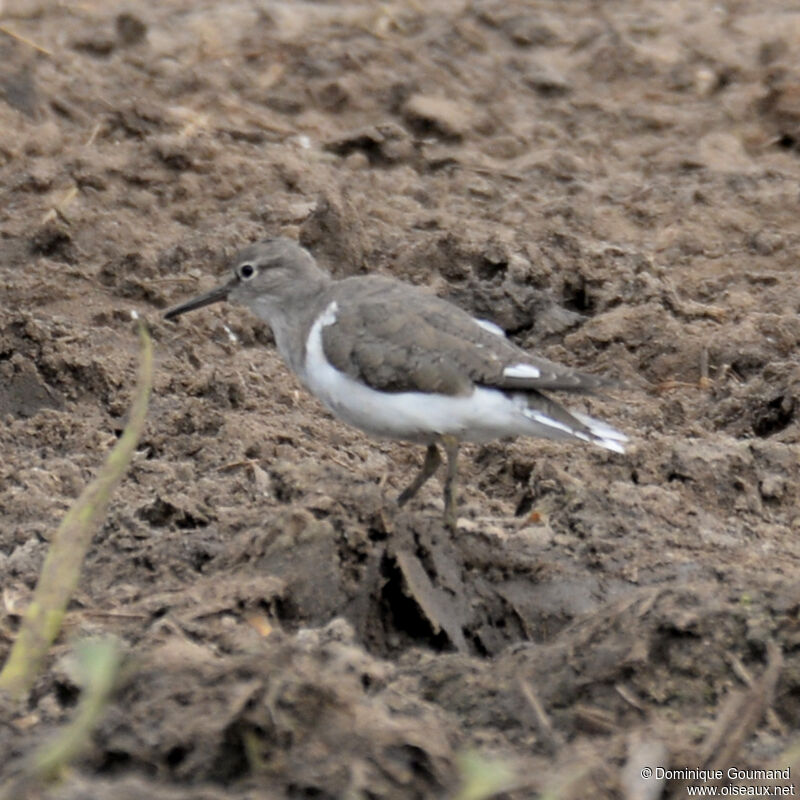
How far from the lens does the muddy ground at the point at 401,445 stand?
3984 mm

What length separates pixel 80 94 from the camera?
32.7 feet

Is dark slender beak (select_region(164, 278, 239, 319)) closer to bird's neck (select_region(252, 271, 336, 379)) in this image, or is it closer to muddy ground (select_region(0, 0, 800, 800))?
bird's neck (select_region(252, 271, 336, 379))

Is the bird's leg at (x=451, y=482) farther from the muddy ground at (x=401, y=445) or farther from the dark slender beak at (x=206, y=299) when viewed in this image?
the dark slender beak at (x=206, y=299)

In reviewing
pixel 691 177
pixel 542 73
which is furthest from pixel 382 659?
pixel 542 73

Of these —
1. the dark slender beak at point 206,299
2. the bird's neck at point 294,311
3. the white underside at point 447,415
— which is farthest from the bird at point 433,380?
the dark slender beak at point 206,299

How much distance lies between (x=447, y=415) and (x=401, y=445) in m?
1.15

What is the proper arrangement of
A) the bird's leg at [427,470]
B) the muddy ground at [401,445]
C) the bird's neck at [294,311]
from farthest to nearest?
the bird's neck at [294,311]
the bird's leg at [427,470]
the muddy ground at [401,445]

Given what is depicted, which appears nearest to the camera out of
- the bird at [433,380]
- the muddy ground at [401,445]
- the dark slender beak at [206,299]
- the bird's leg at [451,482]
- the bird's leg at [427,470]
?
the muddy ground at [401,445]

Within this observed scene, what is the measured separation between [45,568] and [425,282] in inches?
162

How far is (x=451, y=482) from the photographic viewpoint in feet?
19.6

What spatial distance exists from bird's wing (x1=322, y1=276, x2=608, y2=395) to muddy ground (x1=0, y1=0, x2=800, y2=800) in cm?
49

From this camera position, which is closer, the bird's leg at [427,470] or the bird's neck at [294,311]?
the bird's leg at [427,470]

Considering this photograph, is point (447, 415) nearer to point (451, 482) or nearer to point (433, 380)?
point (433, 380)

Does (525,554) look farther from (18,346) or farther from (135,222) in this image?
(135,222)
